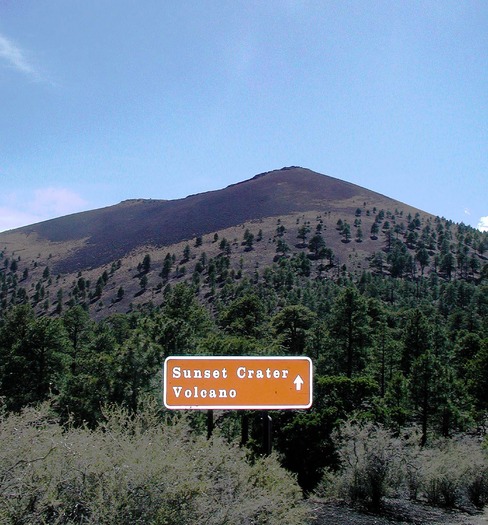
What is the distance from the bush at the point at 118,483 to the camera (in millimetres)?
3748

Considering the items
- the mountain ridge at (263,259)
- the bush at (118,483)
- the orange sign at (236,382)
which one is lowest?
the bush at (118,483)

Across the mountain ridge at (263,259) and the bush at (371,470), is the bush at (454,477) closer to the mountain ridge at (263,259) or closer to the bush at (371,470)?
the bush at (371,470)

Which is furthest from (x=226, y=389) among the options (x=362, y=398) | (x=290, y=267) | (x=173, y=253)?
(x=173, y=253)

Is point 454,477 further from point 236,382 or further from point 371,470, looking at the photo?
point 236,382

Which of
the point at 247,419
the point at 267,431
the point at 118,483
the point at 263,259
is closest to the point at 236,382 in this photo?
the point at 267,431

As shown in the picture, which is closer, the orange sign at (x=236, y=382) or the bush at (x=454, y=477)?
the orange sign at (x=236, y=382)

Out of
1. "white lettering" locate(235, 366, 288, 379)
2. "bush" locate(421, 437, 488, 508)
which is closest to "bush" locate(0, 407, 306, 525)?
"white lettering" locate(235, 366, 288, 379)

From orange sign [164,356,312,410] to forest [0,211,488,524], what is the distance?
51 cm

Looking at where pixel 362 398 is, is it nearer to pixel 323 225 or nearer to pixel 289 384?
pixel 289 384

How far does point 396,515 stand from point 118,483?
9059 mm

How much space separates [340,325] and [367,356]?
356cm

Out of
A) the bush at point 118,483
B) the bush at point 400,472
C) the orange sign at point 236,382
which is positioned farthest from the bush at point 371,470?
the orange sign at point 236,382

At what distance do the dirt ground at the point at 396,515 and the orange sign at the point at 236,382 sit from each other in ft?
17.8

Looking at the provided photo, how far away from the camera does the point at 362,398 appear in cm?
2641
